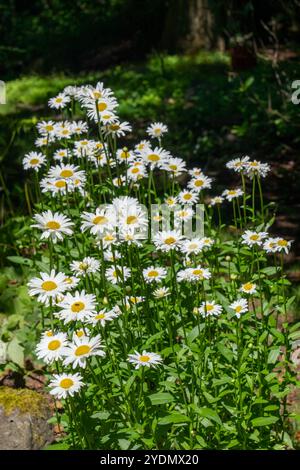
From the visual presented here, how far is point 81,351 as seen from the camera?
2.30 meters

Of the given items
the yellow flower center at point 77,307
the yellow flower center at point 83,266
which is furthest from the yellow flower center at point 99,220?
the yellow flower center at point 77,307

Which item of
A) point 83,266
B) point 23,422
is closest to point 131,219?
point 83,266

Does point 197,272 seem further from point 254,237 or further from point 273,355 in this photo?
point 273,355

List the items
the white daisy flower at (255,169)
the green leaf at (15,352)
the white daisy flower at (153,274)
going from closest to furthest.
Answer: the white daisy flower at (153,274) → the white daisy flower at (255,169) → the green leaf at (15,352)

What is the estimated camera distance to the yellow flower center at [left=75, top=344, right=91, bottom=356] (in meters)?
2.29

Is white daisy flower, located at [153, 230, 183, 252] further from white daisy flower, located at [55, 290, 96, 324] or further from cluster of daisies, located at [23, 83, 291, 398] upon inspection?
white daisy flower, located at [55, 290, 96, 324]

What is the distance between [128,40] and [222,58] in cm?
409

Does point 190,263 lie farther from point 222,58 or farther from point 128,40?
point 128,40

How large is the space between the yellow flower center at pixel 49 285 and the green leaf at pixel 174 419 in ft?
2.26

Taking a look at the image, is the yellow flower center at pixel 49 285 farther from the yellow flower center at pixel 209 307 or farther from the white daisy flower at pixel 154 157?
the white daisy flower at pixel 154 157

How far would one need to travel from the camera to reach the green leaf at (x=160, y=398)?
2525 mm

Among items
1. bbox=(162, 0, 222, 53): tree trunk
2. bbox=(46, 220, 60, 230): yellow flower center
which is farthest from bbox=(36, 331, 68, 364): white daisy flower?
bbox=(162, 0, 222, 53): tree trunk

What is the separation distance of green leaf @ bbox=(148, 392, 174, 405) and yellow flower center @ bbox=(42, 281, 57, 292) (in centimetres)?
61

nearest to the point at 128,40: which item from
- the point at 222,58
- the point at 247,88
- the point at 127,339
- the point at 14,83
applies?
the point at 14,83
